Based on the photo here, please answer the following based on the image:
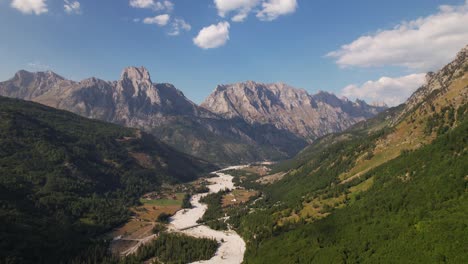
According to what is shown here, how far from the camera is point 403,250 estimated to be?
399 feet

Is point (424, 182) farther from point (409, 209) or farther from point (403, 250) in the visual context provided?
point (403, 250)

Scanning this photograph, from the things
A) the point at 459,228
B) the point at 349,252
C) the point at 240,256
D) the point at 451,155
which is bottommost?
the point at 240,256

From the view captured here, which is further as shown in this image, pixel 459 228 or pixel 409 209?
pixel 409 209

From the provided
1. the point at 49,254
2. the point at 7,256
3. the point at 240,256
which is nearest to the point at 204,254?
the point at 240,256

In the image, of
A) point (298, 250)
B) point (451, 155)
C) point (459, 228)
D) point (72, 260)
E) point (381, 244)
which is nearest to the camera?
point (459, 228)

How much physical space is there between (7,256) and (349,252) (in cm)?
15572

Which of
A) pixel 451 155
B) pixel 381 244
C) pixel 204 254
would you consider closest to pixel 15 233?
pixel 204 254

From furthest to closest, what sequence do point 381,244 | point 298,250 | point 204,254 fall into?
point 204,254, point 298,250, point 381,244

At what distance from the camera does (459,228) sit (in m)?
116

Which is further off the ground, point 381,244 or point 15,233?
point 15,233

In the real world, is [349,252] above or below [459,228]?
below

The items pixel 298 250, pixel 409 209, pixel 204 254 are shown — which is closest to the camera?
pixel 409 209

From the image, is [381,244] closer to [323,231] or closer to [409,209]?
[409,209]

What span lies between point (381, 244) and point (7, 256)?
548 feet
